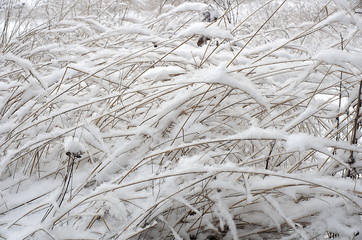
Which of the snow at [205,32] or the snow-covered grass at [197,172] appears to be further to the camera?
the snow at [205,32]

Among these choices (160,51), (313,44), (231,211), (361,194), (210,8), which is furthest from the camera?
(313,44)

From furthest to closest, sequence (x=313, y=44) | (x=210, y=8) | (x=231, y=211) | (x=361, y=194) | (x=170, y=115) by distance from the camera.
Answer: (x=313, y=44) < (x=210, y=8) < (x=170, y=115) < (x=231, y=211) < (x=361, y=194)

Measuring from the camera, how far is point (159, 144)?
876 mm

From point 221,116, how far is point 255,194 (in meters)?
0.30

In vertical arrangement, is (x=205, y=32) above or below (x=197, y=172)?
above

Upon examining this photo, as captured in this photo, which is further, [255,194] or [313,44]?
[313,44]

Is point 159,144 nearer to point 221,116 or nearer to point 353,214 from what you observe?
point 221,116

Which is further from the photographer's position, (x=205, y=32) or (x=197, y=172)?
(x=205, y=32)

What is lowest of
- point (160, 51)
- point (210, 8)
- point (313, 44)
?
point (313, 44)

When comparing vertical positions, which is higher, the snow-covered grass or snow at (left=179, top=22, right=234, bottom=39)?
snow at (left=179, top=22, right=234, bottom=39)

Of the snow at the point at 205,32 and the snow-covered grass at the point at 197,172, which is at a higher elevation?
the snow at the point at 205,32

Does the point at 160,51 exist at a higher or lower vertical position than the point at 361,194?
higher

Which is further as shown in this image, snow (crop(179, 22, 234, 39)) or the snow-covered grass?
snow (crop(179, 22, 234, 39))

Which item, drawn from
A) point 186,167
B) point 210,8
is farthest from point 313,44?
point 186,167
